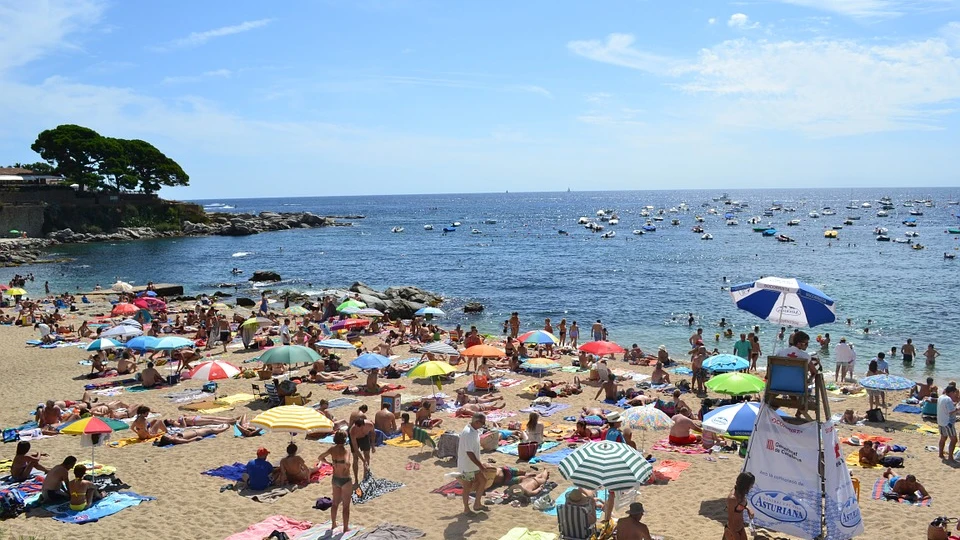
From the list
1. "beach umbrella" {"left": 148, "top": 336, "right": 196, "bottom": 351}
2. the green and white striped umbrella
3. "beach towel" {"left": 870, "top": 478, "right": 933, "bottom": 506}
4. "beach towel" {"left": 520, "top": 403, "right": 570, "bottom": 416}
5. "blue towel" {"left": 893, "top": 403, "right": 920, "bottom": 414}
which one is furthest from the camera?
"beach umbrella" {"left": 148, "top": 336, "right": 196, "bottom": 351}

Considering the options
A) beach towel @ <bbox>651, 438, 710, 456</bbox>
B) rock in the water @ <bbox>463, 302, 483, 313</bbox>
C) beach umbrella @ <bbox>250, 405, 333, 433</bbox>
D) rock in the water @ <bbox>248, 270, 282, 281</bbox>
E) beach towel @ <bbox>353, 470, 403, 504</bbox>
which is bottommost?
rock in the water @ <bbox>463, 302, 483, 313</bbox>

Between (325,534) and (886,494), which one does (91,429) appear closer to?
(325,534)

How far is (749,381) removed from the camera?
14.0 metres

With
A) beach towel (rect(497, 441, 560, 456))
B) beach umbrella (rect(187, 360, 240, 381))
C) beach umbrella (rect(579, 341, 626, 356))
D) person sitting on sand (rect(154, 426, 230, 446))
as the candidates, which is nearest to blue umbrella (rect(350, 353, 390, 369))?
beach umbrella (rect(187, 360, 240, 381))

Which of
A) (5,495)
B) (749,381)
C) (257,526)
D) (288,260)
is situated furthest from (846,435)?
(288,260)

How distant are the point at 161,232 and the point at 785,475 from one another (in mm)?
86473

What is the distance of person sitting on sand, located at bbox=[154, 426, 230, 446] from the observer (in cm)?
1339

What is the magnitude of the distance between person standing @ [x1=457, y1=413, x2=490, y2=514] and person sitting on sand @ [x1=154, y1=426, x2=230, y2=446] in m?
6.45

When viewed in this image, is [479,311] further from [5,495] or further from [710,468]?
[5,495]

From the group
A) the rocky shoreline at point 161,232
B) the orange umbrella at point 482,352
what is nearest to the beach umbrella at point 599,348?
the orange umbrella at point 482,352

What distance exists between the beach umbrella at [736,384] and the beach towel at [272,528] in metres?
8.34

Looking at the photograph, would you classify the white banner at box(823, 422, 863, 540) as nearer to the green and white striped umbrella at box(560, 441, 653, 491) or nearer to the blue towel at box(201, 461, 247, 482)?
the green and white striped umbrella at box(560, 441, 653, 491)

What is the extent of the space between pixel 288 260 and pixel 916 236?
66.0 m

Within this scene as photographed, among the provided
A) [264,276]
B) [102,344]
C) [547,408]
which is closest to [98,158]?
[264,276]
